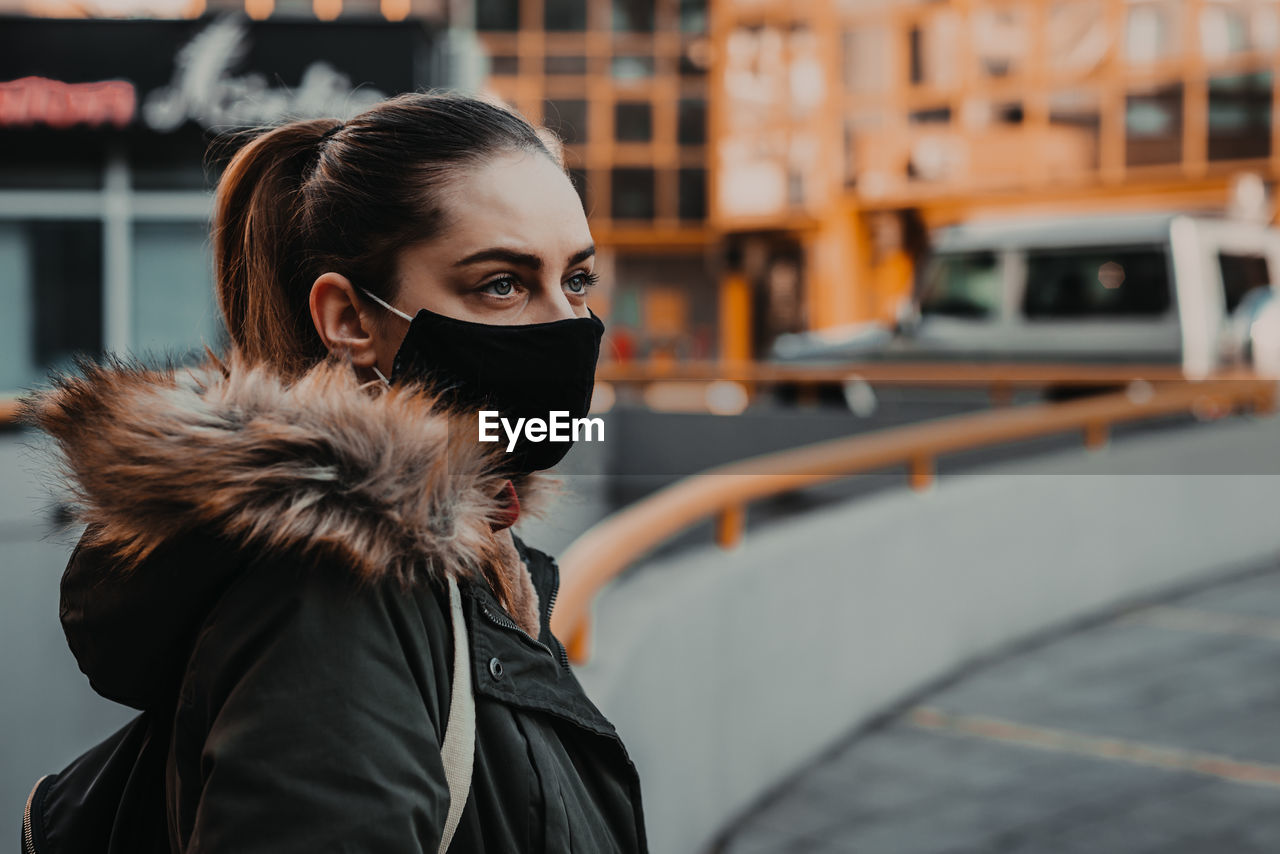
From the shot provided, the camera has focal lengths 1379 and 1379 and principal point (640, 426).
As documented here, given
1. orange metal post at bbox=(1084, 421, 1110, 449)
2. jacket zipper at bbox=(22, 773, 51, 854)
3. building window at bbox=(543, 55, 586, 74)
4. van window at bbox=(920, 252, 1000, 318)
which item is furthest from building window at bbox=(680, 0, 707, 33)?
jacket zipper at bbox=(22, 773, 51, 854)

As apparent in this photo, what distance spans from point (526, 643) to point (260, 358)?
1.40 ft

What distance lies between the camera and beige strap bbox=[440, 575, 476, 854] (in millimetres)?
1085

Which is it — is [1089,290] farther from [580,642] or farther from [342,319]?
[342,319]

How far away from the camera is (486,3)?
3616 cm

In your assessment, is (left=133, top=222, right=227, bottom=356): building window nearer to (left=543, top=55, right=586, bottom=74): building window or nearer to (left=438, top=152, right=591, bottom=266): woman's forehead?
(left=438, top=152, right=591, bottom=266): woman's forehead

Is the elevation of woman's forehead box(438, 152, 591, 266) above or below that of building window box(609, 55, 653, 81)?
below

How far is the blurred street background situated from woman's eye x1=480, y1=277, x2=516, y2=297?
32 centimetres

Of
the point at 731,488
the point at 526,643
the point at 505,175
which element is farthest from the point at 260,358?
the point at 731,488

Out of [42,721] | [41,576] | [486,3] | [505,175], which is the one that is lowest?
[42,721]

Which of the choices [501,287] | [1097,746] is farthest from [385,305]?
[1097,746]

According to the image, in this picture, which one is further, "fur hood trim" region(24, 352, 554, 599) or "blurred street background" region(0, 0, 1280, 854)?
"blurred street background" region(0, 0, 1280, 854)

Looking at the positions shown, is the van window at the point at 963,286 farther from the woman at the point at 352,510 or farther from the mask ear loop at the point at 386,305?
the mask ear loop at the point at 386,305

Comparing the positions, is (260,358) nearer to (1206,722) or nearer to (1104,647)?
(1206,722)

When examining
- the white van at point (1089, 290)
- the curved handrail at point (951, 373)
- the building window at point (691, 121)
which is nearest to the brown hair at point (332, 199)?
the curved handrail at point (951, 373)
